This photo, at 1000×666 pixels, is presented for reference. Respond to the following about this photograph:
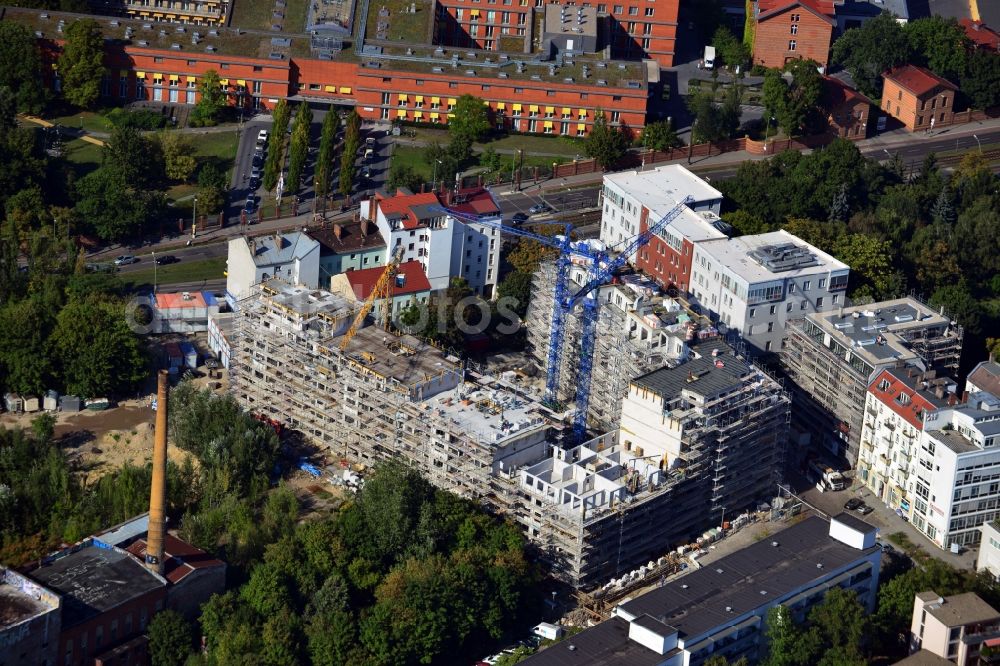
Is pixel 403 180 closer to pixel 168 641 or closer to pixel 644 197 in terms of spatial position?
pixel 644 197

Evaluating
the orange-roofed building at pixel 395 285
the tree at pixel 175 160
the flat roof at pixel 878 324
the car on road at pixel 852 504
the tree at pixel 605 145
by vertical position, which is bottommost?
the car on road at pixel 852 504

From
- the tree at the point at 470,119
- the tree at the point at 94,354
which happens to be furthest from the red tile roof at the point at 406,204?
the tree at the point at 94,354

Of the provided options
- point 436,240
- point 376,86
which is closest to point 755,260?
point 436,240

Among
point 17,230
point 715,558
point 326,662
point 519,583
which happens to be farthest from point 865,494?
point 17,230

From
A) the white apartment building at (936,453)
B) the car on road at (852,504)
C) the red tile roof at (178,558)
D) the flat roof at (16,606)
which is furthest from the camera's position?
the car on road at (852,504)

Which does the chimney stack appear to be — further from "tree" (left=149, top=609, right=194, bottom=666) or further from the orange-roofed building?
the orange-roofed building

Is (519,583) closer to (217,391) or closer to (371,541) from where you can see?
(371,541)

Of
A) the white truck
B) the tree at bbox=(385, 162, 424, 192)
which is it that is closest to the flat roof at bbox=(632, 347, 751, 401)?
the white truck

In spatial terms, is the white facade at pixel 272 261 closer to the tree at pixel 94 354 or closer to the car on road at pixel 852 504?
the tree at pixel 94 354
